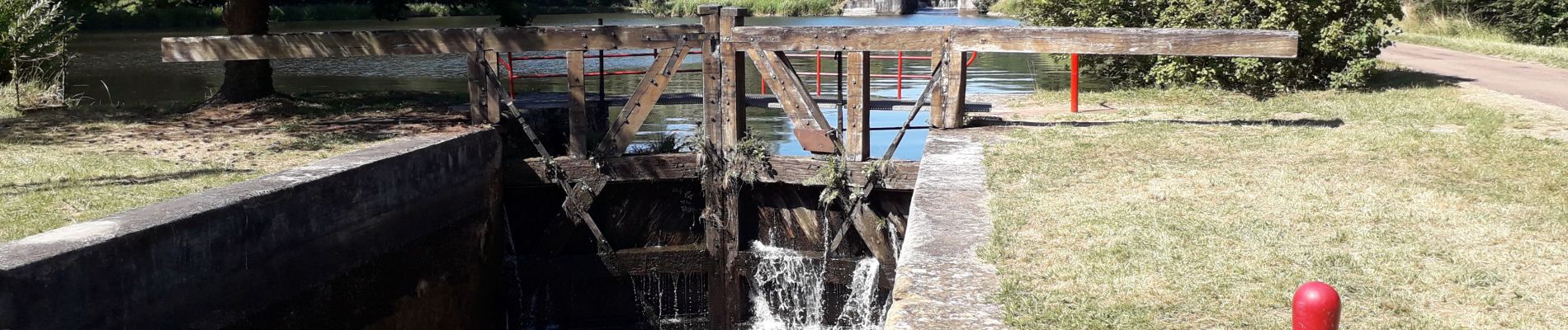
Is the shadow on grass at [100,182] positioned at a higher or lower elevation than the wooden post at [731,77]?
lower

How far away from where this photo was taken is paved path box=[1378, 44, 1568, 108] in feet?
46.1

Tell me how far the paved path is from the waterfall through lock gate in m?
7.55

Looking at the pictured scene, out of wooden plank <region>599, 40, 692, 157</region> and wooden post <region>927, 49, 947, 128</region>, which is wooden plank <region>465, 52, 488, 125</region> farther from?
wooden post <region>927, 49, 947, 128</region>

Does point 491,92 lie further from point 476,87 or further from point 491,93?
point 476,87

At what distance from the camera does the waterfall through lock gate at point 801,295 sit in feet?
33.1

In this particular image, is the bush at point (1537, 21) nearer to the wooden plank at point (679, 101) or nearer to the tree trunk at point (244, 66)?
the wooden plank at point (679, 101)

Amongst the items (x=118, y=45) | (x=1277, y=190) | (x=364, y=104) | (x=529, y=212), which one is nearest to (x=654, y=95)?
(x=529, y=212)

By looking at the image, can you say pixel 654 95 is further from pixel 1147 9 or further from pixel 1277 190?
pixel 1147 9

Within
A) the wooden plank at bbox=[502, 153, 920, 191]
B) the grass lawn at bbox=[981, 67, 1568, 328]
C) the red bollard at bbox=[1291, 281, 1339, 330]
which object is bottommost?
the wooden plank at bbox=[502, 153, 920, 191]

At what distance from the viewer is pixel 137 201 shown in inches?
271

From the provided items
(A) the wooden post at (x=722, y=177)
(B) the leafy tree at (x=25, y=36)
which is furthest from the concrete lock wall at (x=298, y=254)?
(B) the leafy tree at (x=25, y=36)

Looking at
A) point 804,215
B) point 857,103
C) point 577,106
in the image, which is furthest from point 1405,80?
point 577,106

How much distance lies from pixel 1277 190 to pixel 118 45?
1358 inches

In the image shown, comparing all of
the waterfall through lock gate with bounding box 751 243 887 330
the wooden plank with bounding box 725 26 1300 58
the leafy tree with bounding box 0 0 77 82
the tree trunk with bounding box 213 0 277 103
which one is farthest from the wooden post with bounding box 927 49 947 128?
the leafy tree with bounding box 0 0 77 82
